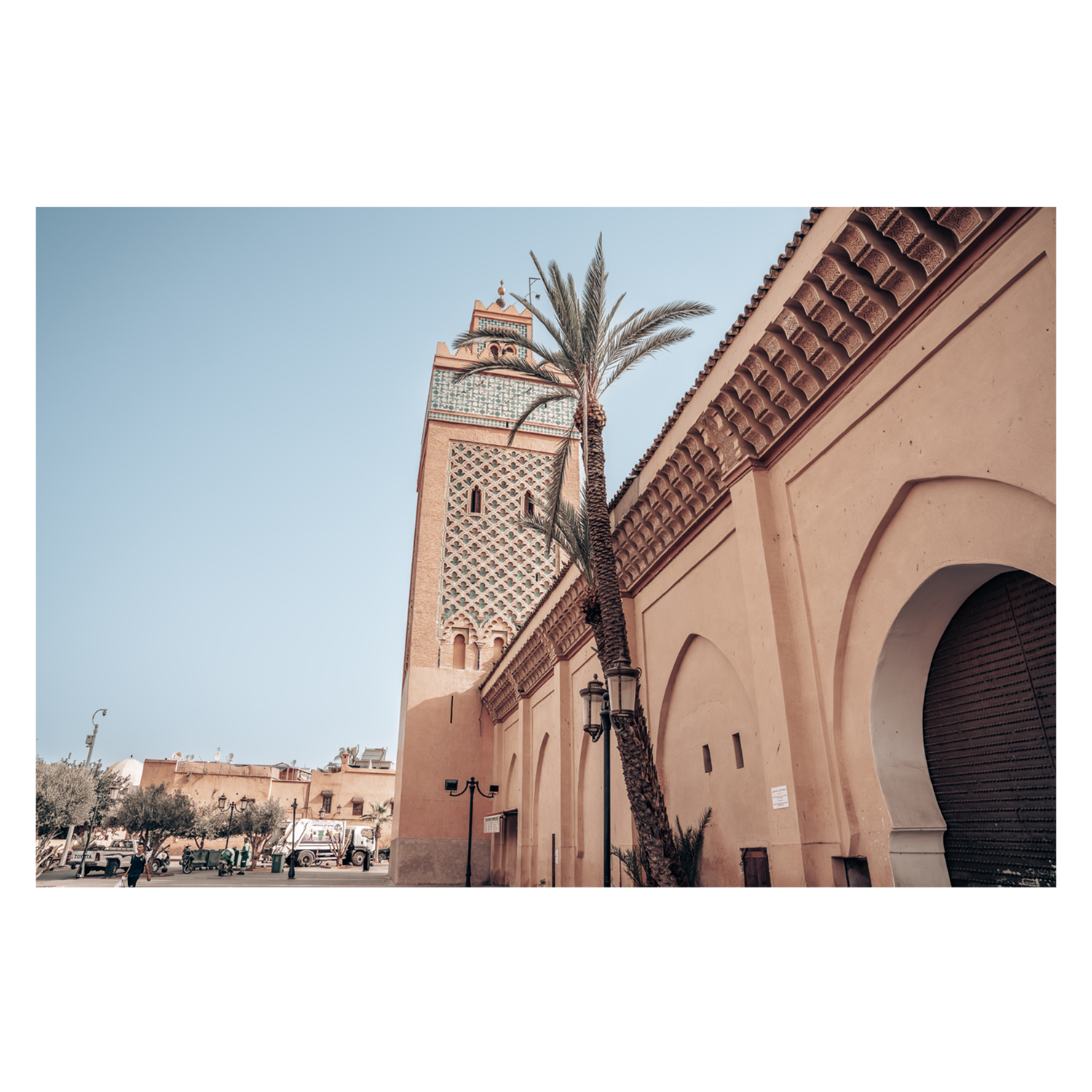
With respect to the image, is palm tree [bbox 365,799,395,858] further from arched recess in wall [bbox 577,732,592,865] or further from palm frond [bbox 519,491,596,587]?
palm frond [bbox 519,491,596,587]

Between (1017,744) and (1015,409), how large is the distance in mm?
1968

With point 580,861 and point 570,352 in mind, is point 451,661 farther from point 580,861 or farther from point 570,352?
point 570,352

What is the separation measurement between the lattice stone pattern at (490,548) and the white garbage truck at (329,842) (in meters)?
20.3

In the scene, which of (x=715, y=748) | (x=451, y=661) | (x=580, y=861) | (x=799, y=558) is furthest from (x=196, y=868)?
(x=799, y=558)

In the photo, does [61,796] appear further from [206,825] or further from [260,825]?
[260,825]

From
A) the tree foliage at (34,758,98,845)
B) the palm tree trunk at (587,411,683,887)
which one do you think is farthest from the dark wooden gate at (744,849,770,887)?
the tree foliage at (34,758,98,845)

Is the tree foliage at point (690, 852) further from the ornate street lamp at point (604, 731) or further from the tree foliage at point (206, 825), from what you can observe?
the tree foliage at point (206, 825)

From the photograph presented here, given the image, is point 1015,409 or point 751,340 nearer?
point 1015,409

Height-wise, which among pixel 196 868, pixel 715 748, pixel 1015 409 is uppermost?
pixel 1015 409

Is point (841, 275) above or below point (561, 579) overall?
above

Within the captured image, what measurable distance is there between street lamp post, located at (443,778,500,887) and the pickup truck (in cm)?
1062

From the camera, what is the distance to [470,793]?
16.4 meters

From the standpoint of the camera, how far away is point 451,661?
684 inches

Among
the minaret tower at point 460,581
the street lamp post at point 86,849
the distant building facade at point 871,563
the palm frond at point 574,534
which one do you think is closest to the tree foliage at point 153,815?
the street lamp post at point 86,849
